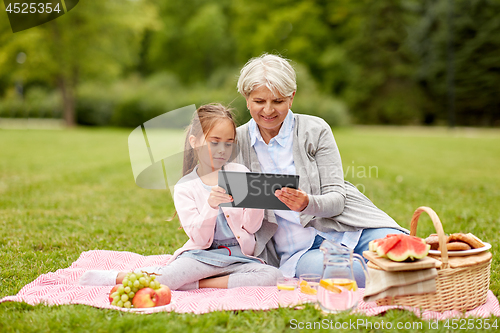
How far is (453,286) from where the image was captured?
2.72 metres

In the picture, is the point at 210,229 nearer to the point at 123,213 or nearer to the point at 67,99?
the point at 123,213

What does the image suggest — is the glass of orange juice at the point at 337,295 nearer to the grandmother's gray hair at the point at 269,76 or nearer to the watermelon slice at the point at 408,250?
the watermelon slice at the point at 408,250

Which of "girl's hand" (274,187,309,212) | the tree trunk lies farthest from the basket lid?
the tree trunk

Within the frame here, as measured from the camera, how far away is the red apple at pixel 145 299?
9.11 feet

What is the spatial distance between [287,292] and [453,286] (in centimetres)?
98

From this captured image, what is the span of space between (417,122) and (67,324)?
1459 inches

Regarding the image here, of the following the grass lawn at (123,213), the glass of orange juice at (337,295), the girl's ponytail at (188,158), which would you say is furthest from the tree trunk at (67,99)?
the glass of orange juice at (337,295)

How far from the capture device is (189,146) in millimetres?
3465

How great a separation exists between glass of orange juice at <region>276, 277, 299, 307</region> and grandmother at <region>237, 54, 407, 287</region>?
13.8 inches

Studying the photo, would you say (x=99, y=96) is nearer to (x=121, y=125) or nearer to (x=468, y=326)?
(x=121, y=125)

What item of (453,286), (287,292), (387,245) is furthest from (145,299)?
(453,286)

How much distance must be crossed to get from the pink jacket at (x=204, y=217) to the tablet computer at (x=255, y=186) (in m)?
0.22

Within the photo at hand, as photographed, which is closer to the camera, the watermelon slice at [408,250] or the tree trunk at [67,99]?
the watermelon slice at [408,250]

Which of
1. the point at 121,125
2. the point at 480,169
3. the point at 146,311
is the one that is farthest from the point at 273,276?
the point at 121,125
